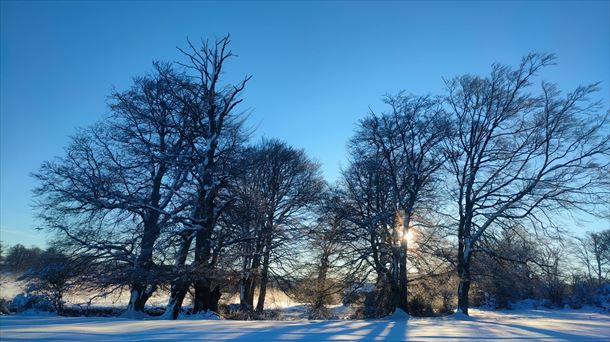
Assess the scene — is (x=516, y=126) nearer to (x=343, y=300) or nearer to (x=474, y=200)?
(x=474, y=200)

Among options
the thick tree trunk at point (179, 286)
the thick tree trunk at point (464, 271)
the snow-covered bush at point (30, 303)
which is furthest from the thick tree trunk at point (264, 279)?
the snow-covered bush at point (30, 303)

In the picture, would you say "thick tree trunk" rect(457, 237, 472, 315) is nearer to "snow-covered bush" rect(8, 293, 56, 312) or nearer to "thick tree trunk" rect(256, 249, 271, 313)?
"thick tree trunk" rect(256, 249, 271, 313)

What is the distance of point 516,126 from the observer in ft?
67.5

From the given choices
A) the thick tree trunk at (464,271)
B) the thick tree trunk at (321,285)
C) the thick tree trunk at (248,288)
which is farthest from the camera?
the thick tree trunk at (321,285)

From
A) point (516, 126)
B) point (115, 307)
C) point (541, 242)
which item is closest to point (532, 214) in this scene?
point (541, 242)

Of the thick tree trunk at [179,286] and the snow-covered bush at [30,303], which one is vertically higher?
the thick tree trunk at [179,286]

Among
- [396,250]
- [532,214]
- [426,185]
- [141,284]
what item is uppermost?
[426,185]

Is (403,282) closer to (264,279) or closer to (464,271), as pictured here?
(464,271)

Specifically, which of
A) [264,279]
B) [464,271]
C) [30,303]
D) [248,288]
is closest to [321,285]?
[264,279]

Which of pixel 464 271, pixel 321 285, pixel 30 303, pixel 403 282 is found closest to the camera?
pixel 403 282

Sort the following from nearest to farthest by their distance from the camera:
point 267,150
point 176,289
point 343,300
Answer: point 176,289, point 343,300, point 267,150

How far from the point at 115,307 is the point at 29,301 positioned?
13.2 ft

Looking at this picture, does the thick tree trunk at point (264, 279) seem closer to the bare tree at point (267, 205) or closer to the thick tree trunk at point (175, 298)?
the bare tree at point (267, 205)

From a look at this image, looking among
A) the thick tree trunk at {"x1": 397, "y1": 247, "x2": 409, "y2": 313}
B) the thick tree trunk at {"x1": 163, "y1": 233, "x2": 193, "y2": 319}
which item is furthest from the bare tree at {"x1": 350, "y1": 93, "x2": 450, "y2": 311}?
the thick tree trunk at {"x1": 163, "y1": 233, "x2": 193, "y2": 319}
